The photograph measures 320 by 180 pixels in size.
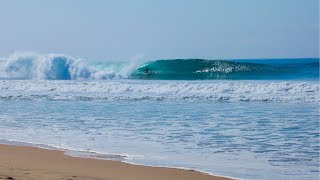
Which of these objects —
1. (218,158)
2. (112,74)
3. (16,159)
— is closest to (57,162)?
(16,159)

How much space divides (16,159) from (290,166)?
318 centimetres

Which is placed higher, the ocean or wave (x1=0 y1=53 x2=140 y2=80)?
wave (x1=0 y1=53 x2=140 y2=80)

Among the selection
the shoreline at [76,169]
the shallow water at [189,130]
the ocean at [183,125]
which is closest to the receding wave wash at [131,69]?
the ocean at [183,125]

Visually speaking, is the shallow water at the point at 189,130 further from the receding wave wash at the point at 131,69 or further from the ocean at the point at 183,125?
the receding wave wash at the point at 131,69

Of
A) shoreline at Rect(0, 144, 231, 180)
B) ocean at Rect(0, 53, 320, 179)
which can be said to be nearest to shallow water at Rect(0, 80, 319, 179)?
ocean at Rect(0, 53, 320, 179)

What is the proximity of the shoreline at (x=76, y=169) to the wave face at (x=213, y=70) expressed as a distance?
20635mm

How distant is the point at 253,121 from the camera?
32.3 feet

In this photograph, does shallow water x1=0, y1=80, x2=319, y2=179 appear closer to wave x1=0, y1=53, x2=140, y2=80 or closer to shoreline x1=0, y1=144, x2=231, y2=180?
shoreline x1=0, y1=144, x2=231, y2=180

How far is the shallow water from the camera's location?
6.34 m

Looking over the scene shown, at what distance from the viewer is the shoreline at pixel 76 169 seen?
548 cm

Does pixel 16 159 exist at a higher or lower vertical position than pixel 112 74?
lower

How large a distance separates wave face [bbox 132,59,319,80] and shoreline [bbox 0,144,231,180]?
20635 millimetres

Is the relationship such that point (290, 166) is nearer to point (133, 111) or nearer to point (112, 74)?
point (133, 111)

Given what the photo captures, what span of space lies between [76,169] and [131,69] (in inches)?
1014
